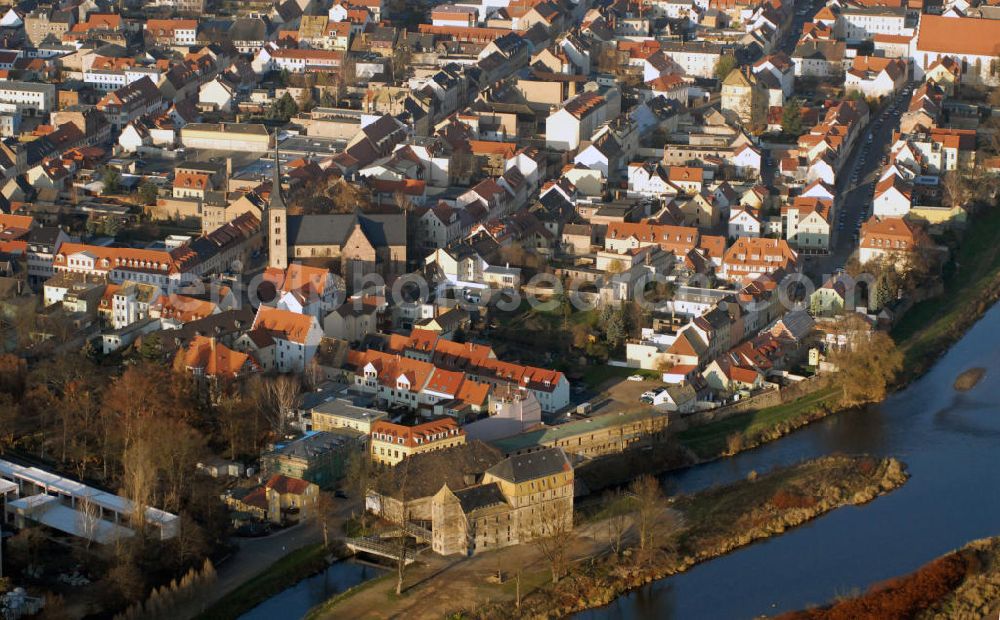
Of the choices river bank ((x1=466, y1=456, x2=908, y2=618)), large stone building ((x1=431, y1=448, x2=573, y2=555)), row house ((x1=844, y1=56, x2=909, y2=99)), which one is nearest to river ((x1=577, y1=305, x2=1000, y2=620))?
river bank ((x1=466, y1=456, x2=908, y2=618))

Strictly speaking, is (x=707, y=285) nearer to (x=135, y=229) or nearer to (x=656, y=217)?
(x=656, y=217)

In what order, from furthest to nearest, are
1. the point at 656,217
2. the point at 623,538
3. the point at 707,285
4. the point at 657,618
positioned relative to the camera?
the point at 656,217 → the point at 707,285 → the point at 623,538 → the point at 657,618

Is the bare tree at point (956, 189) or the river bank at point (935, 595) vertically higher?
the bare tree at point (956, 189)

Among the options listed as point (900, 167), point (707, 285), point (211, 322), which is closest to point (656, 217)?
point (707, 285)

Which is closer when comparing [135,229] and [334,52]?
[135,229]

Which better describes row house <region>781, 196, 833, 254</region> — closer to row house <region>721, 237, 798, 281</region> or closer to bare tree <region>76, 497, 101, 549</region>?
row house <region>721, 237, 798, 281</region>

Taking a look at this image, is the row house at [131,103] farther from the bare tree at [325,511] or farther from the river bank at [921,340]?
the bare tree at [325,511]

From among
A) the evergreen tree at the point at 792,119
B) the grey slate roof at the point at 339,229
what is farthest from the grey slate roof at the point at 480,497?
the evergreen tree at the point at 792,119
